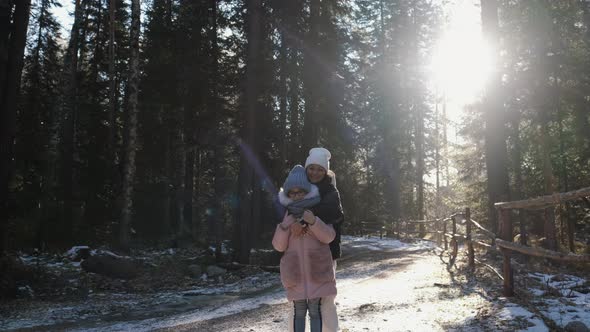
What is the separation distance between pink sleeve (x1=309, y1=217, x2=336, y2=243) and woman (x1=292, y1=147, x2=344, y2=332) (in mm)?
112

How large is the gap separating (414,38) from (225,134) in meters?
18.3

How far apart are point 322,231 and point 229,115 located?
17.0m

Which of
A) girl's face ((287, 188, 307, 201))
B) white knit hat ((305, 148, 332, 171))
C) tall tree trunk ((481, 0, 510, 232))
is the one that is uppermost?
tall tree trunk ((481, 0, 510, 232))

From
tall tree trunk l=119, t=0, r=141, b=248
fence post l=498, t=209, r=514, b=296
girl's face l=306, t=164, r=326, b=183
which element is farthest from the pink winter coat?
tall tree trunk l=119, t=0, r=141, b=248

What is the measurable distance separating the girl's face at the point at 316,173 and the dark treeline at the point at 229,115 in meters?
8.59

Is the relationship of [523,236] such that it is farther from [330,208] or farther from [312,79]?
[312,79]

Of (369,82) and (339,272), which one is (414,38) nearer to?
(369,82)

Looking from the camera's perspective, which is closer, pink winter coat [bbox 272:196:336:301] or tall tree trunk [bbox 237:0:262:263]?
pink winter coat [bbox 272:196:336:301]

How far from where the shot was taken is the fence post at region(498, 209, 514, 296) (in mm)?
7164

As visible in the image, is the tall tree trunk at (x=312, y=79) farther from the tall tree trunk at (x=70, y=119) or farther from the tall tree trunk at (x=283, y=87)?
the tall tree trunk at (x=70, y=119)

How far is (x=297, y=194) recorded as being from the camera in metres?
3.86

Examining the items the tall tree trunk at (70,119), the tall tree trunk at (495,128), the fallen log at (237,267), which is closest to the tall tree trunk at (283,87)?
the fallen log at (237,267)

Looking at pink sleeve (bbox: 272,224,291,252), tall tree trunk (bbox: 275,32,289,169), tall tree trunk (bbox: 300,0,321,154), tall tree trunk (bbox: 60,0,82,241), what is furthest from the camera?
tall tree trunk (bbox: 60,0,82,241)

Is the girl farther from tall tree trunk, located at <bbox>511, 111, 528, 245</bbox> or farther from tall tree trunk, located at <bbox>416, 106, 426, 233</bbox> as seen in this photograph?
tall tree trunk, located at <bbox>416, 106, 426, 233</bbox>
